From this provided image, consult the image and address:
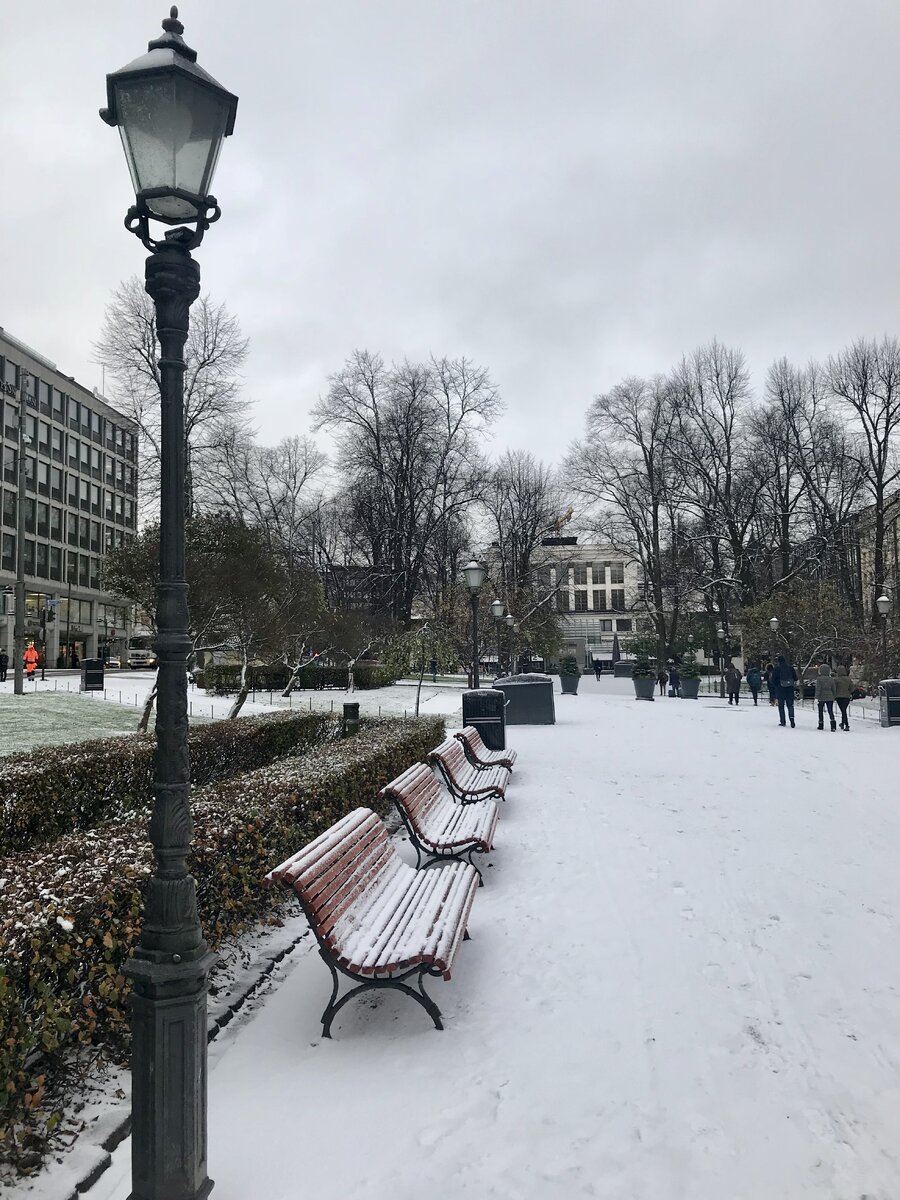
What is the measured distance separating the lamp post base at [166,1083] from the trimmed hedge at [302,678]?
90.6 ft

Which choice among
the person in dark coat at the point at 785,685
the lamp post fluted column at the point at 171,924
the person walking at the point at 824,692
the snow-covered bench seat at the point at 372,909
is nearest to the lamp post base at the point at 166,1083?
the lamp post fluted column at the point at 171,924

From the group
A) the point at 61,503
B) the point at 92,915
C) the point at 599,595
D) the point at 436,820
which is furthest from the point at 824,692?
the point at 599,595

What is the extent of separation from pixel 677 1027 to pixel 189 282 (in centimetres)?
382

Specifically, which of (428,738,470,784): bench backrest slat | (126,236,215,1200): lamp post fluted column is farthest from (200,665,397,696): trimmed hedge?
(126,236,215,1200): lamp post fluted column

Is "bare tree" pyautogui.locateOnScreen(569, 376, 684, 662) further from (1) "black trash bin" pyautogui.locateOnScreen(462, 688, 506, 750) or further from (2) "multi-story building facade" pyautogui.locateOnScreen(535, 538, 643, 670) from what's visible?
(2) "multi-story building facade" pyautogui.locateOnScreen(535, 538, 643, 670)

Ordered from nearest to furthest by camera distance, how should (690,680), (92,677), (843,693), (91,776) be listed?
(91,776) < (843,693) < (92,677) < (690,680)

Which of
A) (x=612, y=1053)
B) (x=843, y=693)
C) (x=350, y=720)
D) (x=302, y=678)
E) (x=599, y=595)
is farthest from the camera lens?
(x=599, y=595)

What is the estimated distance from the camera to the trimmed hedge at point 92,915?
284 centimetres

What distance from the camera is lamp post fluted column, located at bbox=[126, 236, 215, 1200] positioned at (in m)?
2.48

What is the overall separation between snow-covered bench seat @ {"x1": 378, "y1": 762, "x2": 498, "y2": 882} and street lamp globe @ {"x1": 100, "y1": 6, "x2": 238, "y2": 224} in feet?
13.0

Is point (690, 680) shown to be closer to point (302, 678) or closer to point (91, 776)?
point (302, 678)

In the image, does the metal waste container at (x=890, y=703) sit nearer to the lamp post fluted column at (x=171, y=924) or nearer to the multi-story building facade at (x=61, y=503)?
the lamp post fluted column at (x=171, y=924)

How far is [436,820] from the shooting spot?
653 cm

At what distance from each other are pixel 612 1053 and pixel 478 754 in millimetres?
6872
